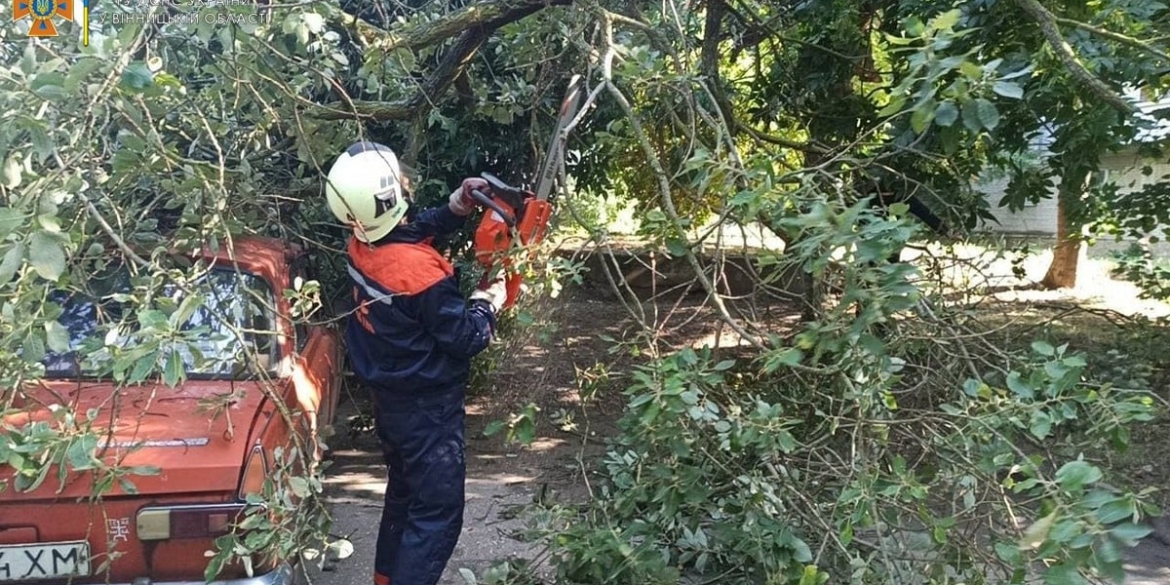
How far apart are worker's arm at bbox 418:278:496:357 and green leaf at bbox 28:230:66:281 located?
148 cm

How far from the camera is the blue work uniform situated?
3522mm

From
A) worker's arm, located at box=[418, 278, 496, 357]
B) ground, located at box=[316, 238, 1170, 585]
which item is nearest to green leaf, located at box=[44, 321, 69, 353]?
worker's arm, located at box=[418, 278, 496, 357]

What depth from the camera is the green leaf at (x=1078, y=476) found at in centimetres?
214

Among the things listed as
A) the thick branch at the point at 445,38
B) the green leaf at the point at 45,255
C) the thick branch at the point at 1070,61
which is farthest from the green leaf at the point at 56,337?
the thick branch at the point at 1070,61

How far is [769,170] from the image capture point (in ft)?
9.25

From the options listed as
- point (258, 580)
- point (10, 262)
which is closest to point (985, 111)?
point (10, 262)

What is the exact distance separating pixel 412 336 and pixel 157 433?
3.24 feet

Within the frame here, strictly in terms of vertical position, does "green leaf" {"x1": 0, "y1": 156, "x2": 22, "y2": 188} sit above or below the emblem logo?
below

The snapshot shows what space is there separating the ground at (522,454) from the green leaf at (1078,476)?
1.81m

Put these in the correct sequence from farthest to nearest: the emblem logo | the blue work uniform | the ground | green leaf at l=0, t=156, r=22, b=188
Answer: the ground < the blue work uniform < the emblem logo < green leaf at l=0, t=156, r=22, b=188

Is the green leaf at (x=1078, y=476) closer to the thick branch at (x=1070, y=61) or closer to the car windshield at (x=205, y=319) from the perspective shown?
the thick branch at (x=1070, y=61)

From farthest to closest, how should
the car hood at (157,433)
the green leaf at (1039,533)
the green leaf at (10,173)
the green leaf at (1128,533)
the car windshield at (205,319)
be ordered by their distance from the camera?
the car windshield at (205,319)
the car hood at (157,433)
the green leaf at (10,173)
the green leaf at (1039,533)
the green leaf at (1128,533)

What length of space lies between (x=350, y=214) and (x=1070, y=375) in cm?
254

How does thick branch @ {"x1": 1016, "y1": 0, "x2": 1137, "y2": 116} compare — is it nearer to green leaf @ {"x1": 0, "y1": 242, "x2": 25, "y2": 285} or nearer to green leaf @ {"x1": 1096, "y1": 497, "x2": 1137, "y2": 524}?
green leaf @ {"x1": 1096, "y1": 497, "x2": 1137, "y2": 524}
